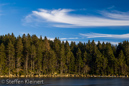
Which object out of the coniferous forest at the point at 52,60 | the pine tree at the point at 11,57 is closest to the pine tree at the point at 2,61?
the coniferous forest at the point at 52,60

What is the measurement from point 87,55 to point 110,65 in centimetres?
1747

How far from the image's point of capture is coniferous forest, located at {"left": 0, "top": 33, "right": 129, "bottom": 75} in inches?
4505

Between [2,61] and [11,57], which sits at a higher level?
[11,57]

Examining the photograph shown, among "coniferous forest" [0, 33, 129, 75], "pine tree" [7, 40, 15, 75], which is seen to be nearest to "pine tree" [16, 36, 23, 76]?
"coniferous forest" [0, 33, 129, 75]

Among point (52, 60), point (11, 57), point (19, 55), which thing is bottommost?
point (52, 60)

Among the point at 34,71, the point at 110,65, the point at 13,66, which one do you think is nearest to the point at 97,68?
the point at 110,65

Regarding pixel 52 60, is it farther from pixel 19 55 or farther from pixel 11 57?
pixel 11 57

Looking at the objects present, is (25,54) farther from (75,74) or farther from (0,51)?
(75,74)

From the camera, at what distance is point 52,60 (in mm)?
124688

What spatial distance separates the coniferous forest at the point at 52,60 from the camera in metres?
114

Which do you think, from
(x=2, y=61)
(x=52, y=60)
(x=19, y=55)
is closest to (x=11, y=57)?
(x=19, y=55)

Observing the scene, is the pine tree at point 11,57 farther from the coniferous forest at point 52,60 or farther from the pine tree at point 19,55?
the pine tree at point 19,55

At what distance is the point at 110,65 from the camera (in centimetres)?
13275

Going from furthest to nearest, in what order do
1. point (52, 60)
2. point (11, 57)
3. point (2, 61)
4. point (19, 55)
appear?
1. point (52, 60)
2. point (19, 55)
3. point (11, 57)
4. point (2, 61)
